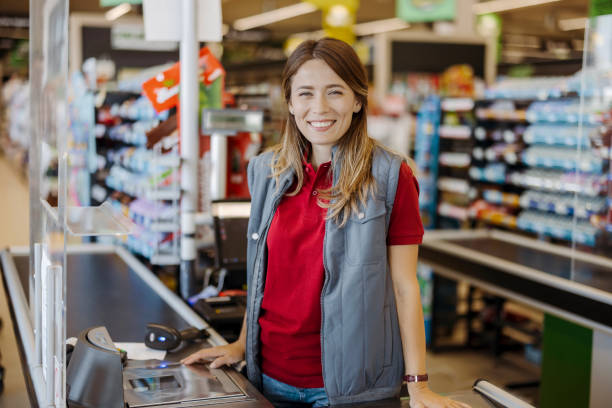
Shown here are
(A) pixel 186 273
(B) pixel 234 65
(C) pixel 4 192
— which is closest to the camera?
(A) pixel 186 273

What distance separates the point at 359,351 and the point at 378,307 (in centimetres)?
12

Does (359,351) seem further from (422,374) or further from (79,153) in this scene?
(79,153)

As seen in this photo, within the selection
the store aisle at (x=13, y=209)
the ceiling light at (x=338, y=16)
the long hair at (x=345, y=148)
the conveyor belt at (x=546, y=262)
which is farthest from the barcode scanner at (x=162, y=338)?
the ceiling light at (x=338, y=16)

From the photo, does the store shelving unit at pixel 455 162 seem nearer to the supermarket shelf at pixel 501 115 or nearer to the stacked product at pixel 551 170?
the supermarket shelf at pixel 501 115

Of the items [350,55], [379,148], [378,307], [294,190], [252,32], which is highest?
[252,32]

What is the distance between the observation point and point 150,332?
224 cm

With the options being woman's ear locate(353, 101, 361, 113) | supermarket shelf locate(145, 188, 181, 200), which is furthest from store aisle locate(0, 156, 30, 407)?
woman's ear locate(353, 101, 361, 113)

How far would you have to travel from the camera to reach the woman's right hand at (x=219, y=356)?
2.09 m

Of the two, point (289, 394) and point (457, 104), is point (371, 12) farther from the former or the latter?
point (289, 394)

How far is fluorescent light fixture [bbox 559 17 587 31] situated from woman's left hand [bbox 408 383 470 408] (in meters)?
19.4

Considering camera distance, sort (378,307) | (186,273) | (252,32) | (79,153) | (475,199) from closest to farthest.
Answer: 1. (378,307)
2. (186,273)
3. (79,153)
4. (475,199)
5. (252,32)

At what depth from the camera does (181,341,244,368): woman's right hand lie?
6.85 feet

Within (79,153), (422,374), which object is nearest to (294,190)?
(422,374)

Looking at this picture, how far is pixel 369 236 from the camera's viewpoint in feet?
5.92
